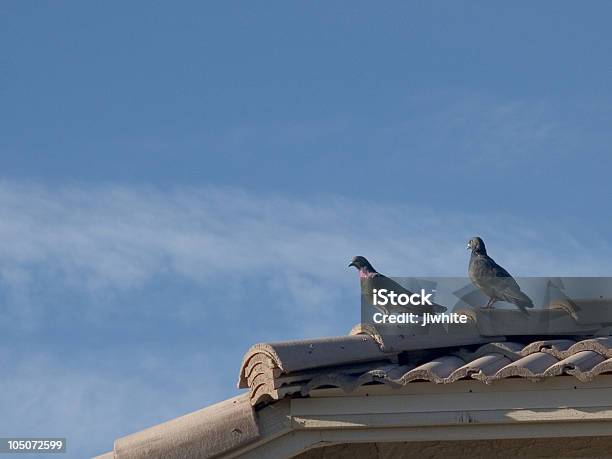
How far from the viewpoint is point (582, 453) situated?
458cm

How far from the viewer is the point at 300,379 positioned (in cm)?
432

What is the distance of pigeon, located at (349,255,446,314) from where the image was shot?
5.23 meters

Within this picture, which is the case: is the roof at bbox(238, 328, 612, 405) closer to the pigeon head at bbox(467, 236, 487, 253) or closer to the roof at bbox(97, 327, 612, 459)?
the roof at bbox(97, 327, 612, 459)

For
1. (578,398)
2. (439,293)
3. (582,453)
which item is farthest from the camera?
(439,293)

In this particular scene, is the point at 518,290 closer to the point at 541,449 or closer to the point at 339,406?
the point at 541,449

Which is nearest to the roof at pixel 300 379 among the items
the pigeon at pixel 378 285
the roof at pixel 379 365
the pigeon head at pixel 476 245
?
the roof at pixel 379 365

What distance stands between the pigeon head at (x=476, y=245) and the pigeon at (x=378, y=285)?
1.66 ft

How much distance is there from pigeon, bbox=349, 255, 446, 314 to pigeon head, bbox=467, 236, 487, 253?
0.51 meters

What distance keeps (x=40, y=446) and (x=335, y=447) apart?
5.60ft

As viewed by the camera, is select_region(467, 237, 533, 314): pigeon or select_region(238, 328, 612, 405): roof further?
select_region(467, 237, 533, 314): pigeon

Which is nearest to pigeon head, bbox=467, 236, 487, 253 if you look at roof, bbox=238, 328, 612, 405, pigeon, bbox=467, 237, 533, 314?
pigeon, bbox=467, 237, 533, 314

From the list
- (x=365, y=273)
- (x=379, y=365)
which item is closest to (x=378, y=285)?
(x=365, y=273)

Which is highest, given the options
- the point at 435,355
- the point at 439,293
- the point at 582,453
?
the point at 439,293

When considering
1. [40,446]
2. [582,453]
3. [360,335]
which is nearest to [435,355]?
[360,335]
